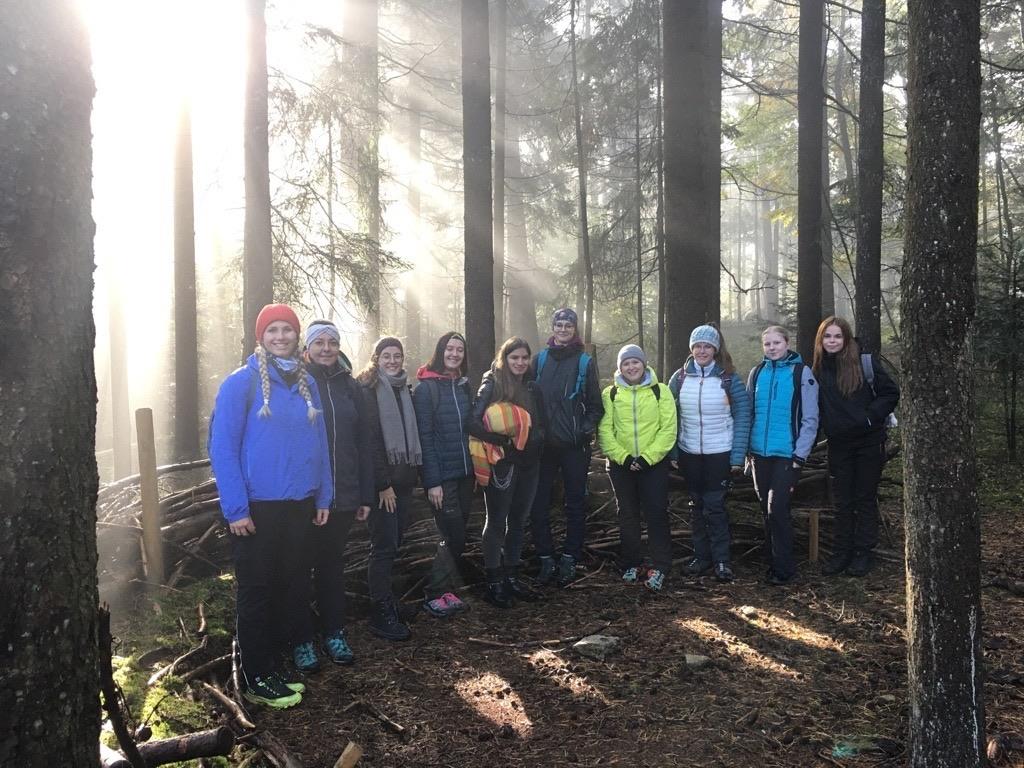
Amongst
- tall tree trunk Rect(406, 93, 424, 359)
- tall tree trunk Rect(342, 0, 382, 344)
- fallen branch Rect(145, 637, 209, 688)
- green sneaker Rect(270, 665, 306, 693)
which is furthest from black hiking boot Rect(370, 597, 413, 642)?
tall tree trunk Rect(406, 93, 424, 359)

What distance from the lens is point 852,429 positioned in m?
6.34

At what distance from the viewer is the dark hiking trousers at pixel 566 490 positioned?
21.3 ft

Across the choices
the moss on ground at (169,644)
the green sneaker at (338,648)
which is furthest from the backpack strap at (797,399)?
the moss on ground at (169,644)

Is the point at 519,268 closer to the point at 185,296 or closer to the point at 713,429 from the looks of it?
the point at 185,296

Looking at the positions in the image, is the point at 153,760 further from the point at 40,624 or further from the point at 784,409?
the point at 784,409

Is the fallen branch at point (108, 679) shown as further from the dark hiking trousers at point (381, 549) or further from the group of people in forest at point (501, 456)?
the dark hiking trousers at point (381, 549)

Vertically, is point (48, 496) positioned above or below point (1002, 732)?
above

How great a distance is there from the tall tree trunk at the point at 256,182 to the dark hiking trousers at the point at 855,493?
26.1 feet

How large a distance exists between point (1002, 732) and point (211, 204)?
1622 centimetres

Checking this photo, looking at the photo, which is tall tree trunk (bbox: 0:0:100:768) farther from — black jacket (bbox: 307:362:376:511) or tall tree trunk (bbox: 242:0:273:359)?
tall tree trunk (bbox: 242:0:273:359)

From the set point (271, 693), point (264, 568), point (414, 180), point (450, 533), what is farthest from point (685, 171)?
point (414, 180)

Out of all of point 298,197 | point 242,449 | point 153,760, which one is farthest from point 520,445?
point 298,197

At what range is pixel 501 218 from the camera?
63.4ft

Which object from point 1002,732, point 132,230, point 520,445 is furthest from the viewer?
point 132,230
